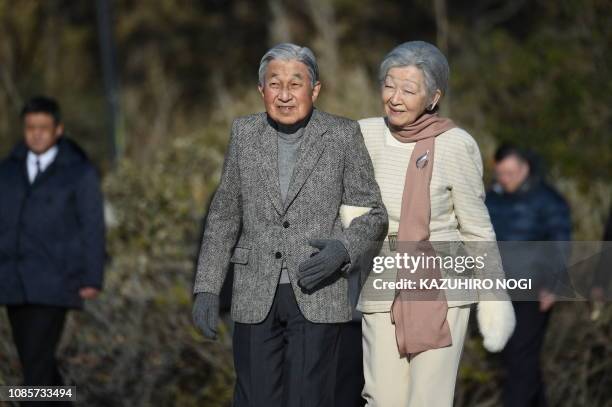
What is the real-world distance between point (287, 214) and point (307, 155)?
0.24 m

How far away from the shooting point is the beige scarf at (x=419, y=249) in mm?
4551

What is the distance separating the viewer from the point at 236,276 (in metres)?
4.68

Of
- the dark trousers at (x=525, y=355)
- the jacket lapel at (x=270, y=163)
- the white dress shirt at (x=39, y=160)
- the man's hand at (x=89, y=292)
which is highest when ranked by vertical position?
the white dress shirt at (x=39, y=160)

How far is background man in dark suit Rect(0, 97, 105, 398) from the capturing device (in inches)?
243

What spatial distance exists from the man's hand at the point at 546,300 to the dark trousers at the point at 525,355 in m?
0.04

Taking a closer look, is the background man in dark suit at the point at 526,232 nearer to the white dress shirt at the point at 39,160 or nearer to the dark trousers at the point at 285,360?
the dark trousers at the point at 285,360

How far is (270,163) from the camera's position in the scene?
15.1 feet

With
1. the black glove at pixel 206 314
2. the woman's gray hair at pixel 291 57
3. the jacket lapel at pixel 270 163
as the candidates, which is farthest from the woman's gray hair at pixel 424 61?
the black glove at pixel 206 314

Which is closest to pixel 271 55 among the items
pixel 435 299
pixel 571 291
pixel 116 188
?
pixel 435 299

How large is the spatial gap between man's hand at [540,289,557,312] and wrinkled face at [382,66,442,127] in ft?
7.91

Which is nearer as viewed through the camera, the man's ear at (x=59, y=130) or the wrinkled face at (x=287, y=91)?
the wrinkled face at (x=287, y=91)

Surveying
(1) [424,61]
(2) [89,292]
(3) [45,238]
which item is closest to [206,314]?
(1) [424,61]

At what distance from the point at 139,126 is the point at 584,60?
8.73 metres

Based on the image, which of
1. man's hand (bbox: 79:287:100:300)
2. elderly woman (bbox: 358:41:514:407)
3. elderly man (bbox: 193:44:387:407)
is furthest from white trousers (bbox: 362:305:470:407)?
man's hand (bbox: 79:287:100:300)
